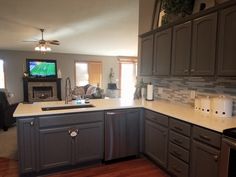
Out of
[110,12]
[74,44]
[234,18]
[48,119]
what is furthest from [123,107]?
[74,44]

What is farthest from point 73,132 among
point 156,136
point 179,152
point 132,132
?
point 179,152

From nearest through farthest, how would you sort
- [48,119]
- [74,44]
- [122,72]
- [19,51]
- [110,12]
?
[48,119]
[110,12]
[74,44]
[19,51]
[122,72]

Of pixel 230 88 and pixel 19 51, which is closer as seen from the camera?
pixel 230 88

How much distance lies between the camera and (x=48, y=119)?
2.23 metres

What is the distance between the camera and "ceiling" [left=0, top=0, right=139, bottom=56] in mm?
3332

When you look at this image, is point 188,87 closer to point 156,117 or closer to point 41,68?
point 156,117

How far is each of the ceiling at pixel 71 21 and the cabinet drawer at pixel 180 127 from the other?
2.41 metres

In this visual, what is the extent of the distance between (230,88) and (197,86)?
489 millimetres

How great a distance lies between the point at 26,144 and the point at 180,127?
71.9 inches

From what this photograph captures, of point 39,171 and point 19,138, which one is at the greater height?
point 19,138

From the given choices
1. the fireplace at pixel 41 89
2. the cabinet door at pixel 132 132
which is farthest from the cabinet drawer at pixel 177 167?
the fireplace at pixel 41 89

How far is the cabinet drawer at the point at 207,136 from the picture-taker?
1591 millimetres

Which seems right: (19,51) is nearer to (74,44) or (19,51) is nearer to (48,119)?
(74,44)

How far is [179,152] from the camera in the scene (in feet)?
6.73
